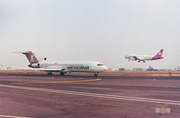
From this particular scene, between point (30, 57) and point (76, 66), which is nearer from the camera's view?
point (76, 66)

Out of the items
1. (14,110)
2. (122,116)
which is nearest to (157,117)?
(122,116)

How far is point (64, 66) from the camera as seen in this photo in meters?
53.5

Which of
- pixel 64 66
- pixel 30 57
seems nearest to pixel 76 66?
pixel 64 66

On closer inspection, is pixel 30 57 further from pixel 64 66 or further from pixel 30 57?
pixel 64 66

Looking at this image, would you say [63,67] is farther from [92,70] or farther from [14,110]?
[14,110]

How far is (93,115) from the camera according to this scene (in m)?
8.27

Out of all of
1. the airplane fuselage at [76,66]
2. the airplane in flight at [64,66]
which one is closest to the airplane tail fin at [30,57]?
the airplane in flight at [64,66]

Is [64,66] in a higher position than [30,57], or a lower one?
lower

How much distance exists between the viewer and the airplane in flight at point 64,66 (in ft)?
160

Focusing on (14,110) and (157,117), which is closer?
(157,117)

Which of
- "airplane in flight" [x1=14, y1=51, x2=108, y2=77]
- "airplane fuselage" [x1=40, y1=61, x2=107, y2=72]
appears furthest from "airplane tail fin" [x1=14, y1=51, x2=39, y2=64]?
"airplane fuselage" [x1=40, y1=61, x2=107, y2=72]

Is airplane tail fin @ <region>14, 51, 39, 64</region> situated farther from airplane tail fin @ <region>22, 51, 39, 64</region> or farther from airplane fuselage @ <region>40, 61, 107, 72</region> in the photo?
airplane fuselage @ <region>40, 61, 107, 72</region>

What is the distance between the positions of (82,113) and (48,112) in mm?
1298

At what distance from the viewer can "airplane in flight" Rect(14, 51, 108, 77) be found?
48812 millimetres
